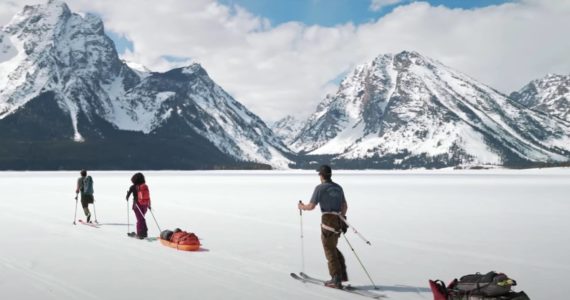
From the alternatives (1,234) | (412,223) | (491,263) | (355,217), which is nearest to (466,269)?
(491,263)

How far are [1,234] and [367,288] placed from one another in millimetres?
15758

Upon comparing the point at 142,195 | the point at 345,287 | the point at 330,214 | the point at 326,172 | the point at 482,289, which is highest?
the point at 326,172

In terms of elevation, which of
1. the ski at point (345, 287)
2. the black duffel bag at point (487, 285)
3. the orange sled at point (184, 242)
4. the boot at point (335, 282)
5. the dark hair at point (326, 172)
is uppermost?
the dark hair at point (326, 172)

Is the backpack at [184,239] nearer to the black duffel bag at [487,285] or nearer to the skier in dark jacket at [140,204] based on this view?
the skier in dark jacket at [140,204]

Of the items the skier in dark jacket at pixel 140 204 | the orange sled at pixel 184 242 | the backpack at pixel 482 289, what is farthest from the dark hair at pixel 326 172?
the skier in dark jacket at pixel 140 204

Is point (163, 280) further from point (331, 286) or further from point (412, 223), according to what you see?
point (412, 223)

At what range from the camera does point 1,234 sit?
65.9ft

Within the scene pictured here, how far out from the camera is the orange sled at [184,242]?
1650 centimetres

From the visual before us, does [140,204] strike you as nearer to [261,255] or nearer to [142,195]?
[142,195]

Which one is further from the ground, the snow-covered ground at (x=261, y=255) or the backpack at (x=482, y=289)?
the backpack at (x=482, y=289)

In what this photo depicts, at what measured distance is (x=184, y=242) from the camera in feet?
54.3

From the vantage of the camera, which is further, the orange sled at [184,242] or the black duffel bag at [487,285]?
the orange sled at [184,242]

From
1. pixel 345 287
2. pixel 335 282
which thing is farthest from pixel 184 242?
pixel 345 287

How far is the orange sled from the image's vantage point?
54.1ft
